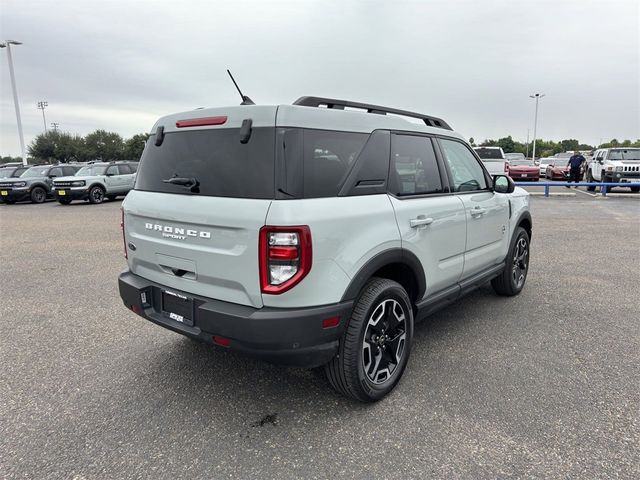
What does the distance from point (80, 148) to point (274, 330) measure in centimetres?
7969

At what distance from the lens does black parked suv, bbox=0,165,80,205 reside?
1862 centimetres

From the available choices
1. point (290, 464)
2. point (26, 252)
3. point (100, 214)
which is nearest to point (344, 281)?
point (290, 464)

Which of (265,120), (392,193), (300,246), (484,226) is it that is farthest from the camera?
(484,226)

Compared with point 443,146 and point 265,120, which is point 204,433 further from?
point 443,146

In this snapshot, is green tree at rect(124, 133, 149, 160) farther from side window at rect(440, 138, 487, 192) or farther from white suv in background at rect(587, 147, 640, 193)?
side window at rect(440, 138, 487, 192)

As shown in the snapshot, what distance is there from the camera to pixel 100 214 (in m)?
14.2

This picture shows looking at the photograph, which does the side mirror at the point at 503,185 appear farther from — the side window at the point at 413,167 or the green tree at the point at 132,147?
the green tree at the point at 132,147

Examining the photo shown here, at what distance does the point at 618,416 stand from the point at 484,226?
188 cm

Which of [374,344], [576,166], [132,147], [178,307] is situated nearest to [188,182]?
[178,307]

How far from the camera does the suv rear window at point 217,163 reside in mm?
2500

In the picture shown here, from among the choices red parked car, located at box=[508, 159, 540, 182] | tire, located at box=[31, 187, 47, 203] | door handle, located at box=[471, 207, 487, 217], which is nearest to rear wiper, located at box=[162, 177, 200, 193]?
door handle, located at box=[471, 207, 487, 217]

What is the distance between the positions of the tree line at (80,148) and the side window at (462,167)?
215 feet

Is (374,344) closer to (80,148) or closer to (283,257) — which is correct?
(283,257)

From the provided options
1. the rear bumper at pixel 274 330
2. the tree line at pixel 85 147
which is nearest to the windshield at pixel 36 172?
the rear bumper at pixel 274 330
